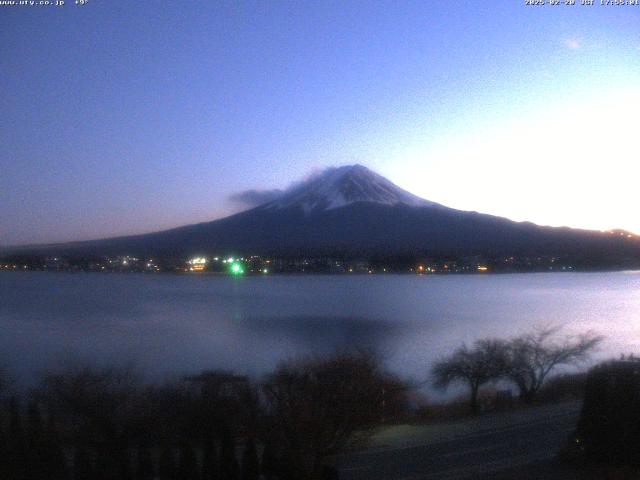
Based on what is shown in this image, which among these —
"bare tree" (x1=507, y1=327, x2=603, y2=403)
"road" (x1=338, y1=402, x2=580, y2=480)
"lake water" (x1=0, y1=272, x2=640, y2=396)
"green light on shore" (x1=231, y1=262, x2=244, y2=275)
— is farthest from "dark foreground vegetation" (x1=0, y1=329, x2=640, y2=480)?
"green light on shore" (x1=231, y1=262, x2=244, y2=275)

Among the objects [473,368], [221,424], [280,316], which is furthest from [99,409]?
[280,316]

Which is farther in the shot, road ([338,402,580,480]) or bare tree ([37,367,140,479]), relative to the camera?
road ([338,402,580,480])

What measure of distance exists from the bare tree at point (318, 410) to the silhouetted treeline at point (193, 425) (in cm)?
1

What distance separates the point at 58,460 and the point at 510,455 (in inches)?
201

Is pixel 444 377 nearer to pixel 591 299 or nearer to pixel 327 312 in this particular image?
pixel 327 312

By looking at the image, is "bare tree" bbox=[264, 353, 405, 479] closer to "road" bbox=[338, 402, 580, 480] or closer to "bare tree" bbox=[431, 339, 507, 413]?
"road" bbox=[338, 402, 580, 480]

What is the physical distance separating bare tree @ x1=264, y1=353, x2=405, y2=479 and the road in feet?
2.01

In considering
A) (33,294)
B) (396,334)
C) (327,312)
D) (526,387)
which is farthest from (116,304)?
(526,387)

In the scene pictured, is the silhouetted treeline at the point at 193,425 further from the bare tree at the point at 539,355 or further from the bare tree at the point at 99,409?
the bare tree at the point at 539,355

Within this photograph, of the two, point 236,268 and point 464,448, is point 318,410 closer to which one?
point 464,448

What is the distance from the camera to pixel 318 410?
7023 mm

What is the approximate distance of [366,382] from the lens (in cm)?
788

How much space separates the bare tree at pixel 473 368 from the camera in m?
14.4

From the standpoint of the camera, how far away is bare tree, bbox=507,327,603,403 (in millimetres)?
14727
